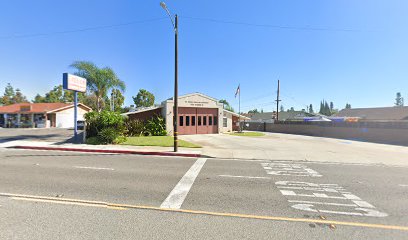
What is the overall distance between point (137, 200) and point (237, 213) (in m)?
2.37

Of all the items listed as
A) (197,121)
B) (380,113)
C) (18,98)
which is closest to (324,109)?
(380,113)

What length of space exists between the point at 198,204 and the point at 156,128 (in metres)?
18.5

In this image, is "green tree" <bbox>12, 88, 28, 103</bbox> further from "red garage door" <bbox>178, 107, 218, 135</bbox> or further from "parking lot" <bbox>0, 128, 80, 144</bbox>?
"red garage door" <bbox>178, 107, 218, 135</bbox>

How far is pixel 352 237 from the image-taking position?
10.9ft

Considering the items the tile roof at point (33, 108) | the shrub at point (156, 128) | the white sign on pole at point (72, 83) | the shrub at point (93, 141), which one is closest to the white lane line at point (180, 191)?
the shrub at point (93, 141)

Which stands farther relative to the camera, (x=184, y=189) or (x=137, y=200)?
(x=184, y=189)

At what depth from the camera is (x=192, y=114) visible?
1003 inches

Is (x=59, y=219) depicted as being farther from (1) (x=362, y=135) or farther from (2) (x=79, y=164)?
(1) (x=362, y=135)

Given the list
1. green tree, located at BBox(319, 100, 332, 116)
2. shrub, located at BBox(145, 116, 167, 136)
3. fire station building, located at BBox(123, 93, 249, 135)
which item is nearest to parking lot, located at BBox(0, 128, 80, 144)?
fire station building, located at BBox(123, 93, 249, 135)

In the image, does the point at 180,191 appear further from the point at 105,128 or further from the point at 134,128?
the point at 134,128

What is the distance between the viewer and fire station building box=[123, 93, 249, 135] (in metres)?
23.7

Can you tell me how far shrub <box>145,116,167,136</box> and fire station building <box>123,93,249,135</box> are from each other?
2.84 ft

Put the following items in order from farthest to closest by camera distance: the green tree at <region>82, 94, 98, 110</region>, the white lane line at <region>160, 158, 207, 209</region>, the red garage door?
the green tree at <region>82, 94, 98, 110</region>, the red garage door, the white lane line at <region>160, 158, 207, 209</region>

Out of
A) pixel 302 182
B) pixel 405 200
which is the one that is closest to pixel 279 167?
pixel 302 182
